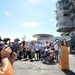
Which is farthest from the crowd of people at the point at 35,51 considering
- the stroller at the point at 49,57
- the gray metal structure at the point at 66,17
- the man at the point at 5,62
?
the gray metal structure at the point at 66,17

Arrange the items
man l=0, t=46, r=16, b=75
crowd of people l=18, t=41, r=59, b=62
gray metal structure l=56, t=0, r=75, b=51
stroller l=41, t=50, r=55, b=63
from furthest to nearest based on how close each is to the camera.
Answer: gray metal structure l=56, t=0, r=75, b=51
crowd of people l=18, t=41, r=59, b=62
stroller l=41, t=50, r=55, b=63
man l=0, t=46, r=16, b=75

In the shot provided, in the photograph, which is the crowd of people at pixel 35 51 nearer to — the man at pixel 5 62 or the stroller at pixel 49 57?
the stroller at pixel 49 57

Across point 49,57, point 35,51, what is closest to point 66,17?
point 35,51

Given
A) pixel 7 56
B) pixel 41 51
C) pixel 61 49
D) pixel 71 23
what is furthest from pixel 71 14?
pixel 7 56

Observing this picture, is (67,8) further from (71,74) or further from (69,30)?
(71,74)

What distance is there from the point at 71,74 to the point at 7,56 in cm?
968

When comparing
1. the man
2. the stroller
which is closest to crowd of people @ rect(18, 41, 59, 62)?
the stroller

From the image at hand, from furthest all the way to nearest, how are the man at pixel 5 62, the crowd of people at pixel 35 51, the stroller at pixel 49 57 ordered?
the crowd of people at pixel 35 51, the stroller at pixel 49 57, the man at pixel 5 62

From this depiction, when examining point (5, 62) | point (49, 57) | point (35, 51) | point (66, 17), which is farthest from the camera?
point (66, 17)

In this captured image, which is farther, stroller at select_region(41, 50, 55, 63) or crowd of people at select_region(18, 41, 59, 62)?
crowd of people at select_region(18, 41, 59, 62)

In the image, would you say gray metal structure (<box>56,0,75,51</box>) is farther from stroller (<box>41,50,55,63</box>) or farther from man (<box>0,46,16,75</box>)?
man (<box>0,46,16,75</box>)

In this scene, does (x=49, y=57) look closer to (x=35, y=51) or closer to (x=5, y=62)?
(x=35, y=51)

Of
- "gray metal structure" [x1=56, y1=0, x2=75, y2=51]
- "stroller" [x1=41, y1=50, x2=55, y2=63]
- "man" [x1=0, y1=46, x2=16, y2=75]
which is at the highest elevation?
"gray metal structure" [x1=56, y1=0, x2=75, y2=51]

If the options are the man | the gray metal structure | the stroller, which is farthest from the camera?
the gray metal structure
